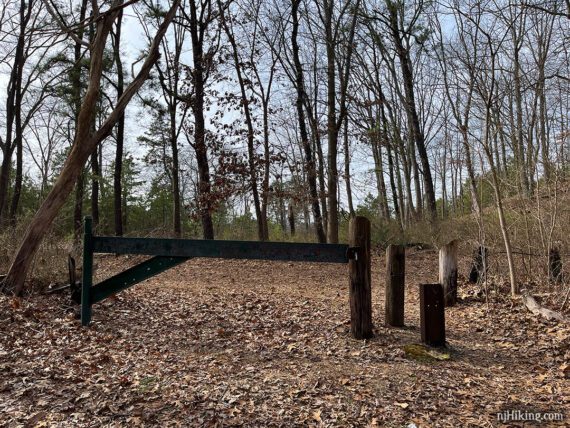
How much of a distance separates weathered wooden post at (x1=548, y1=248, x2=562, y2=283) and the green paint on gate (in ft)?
12.0

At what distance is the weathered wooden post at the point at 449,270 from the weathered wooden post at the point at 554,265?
132cm

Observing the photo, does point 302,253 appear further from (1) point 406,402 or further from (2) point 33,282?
(2) point 33,282

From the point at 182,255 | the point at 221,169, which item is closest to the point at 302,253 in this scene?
the point at 182,255

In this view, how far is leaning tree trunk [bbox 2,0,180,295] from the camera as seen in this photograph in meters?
6.74

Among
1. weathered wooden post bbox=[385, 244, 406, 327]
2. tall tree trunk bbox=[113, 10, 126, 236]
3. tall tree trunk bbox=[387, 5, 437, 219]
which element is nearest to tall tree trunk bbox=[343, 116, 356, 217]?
tall tree trunk bbox=[387, 5, 437, 219]

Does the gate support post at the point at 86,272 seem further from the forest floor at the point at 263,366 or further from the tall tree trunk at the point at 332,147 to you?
the tall tree trunk at the point at 332,147

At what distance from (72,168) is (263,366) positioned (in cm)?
479

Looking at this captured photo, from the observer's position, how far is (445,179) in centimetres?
3469

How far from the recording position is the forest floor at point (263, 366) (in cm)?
329

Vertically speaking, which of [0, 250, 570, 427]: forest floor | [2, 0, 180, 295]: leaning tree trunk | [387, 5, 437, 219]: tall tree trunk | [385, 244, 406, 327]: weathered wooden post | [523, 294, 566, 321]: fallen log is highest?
[387, 5, 437, 219]: tall tree trunk

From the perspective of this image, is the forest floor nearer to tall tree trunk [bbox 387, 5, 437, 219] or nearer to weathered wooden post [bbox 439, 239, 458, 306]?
weathered wooden post [bbox 439, 239, 458, 306]

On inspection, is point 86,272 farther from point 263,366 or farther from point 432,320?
point 432,320

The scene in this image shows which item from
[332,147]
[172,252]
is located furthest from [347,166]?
[172,252]

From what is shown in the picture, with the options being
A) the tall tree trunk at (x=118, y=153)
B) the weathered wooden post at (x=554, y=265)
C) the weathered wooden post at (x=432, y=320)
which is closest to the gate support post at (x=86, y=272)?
the weathered wooden post at (x=432, y=320)
